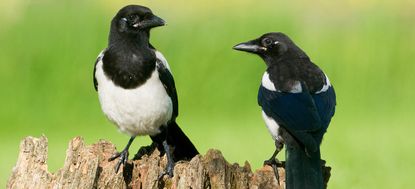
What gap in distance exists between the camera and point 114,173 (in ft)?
22.2

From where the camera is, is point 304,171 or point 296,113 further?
point 296,113

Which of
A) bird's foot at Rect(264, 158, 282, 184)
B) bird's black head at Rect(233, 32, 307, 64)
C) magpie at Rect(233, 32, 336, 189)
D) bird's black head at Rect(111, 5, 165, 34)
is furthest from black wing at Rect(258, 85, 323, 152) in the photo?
bird's black head at Rect(111, 5, 165, 34)

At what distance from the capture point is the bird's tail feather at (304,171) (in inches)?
263

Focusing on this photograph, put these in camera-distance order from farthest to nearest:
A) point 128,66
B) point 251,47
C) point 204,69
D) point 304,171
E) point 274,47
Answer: point 204,69, point 251,47, point 274,47, point 128,66, point 304,171

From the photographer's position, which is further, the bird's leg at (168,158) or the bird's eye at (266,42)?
the bird's eye at (266,42)

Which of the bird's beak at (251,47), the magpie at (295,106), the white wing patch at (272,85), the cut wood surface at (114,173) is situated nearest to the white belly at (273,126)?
the magpie at (295,106)

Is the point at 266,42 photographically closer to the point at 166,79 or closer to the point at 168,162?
the point at 166,79

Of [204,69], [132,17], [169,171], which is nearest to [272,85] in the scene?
[169,171]

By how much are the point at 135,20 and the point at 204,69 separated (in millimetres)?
4125

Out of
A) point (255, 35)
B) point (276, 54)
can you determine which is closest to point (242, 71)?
A: point (255, 35)

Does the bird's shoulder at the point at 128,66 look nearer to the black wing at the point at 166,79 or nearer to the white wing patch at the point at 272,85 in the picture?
the black wing at the point at 166,79

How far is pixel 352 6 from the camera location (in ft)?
41.7

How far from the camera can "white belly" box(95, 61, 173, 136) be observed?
7.43m

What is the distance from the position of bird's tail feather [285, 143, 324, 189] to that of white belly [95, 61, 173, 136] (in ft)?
3.37
